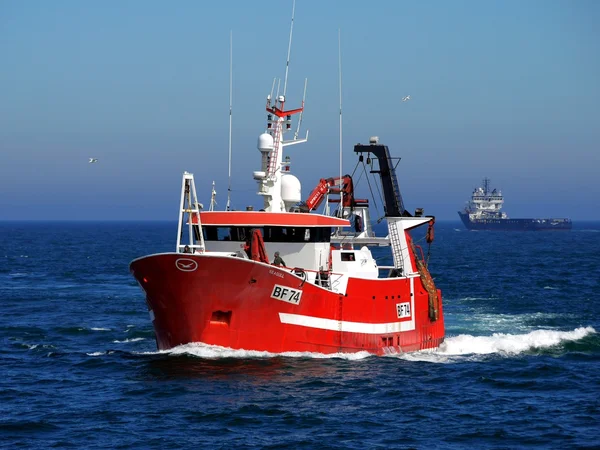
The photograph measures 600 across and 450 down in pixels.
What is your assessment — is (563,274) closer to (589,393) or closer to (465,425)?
(589,393)

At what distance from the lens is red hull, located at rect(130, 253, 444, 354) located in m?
30.3

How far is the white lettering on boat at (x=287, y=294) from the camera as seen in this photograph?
30.9m

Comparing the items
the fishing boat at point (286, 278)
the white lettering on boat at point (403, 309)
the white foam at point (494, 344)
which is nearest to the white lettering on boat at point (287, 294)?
the fishing boat at point (286, 278)

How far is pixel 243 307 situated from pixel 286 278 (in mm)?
1786

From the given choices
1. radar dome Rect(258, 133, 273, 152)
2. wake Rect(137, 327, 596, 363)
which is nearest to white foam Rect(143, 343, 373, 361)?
wake Rect(137, 327, 596, 363)

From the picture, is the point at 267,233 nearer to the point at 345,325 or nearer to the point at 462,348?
the point at 345,325

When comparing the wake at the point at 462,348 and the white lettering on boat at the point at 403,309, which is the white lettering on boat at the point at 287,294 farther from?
the white lettering on boat at the point at 403,309

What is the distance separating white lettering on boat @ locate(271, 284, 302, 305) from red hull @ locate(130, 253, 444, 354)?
0.13 ft

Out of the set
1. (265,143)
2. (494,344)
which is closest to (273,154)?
(265,143)

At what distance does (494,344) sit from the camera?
39.8m

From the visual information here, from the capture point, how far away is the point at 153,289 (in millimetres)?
31469

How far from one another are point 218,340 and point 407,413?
300 inches

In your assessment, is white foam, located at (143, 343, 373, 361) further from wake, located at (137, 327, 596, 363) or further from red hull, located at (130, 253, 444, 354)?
red hull, located at (130, 253, 444, 354)

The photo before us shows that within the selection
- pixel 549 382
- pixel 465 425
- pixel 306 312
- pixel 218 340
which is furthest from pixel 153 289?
pixel 549 382
